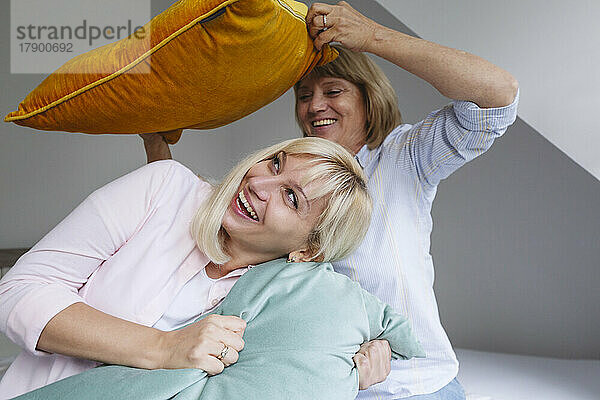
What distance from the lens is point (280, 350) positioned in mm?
904

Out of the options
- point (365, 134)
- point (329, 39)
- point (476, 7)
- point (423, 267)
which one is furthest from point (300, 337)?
point (476, 7)

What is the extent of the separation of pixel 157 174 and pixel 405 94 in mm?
1889

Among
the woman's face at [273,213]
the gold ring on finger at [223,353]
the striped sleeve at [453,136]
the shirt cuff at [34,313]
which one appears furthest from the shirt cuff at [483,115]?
the shirt cuff at [34,313]

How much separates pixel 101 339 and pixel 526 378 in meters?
1.53

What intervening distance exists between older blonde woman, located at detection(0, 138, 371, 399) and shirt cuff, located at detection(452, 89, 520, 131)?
24 cm

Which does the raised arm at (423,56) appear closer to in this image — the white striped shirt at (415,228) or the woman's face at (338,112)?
the white striped shirt at (415,228)

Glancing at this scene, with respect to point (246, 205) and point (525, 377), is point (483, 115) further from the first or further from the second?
point (525, 377)

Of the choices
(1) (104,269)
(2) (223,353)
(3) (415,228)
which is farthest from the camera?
(3) (415,228)

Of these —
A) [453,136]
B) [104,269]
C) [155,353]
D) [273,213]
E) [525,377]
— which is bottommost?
[525,377]

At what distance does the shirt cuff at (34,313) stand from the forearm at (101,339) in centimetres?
1

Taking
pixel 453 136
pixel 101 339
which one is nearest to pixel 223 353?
pixel 101 339

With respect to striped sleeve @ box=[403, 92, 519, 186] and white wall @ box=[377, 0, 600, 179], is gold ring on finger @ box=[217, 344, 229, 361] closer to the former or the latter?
striped sleeve @ box=[403, 92, 519, 186]

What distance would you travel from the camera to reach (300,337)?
0.91 meters

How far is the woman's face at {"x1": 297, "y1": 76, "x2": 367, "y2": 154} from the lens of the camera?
1467mm
